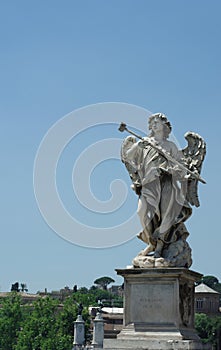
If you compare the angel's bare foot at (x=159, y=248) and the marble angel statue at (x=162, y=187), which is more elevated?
the marble angel statue at (x=162, y=187)

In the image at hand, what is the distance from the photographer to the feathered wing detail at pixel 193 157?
16.7 meters

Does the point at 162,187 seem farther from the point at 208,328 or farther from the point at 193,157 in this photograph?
the point at 208,328

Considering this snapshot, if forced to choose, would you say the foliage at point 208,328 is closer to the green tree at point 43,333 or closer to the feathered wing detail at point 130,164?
the green tree at point 43,333

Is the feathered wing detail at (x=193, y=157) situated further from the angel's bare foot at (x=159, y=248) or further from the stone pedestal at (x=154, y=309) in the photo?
the stone pedestal at (x=154, y=309)

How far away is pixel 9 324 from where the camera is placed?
7338cm

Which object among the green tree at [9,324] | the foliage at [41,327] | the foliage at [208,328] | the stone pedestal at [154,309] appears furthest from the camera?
the foliage at [208,328]

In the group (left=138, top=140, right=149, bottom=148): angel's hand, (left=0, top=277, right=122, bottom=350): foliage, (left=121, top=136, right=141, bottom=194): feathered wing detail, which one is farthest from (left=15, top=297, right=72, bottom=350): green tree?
(left=138, top=140, right=149, bottom=148): angel's hand

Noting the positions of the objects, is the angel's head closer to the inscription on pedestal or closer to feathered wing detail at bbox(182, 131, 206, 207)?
feathered wing detail at bbox(182, 131, 206, 207)

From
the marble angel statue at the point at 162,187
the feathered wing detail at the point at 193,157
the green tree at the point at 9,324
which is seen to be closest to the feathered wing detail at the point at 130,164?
the marble angel statue at the point at 162,187

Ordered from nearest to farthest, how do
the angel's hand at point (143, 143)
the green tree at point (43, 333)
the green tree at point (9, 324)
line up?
the angel's hand at point (143, 143)
the green tree at point (43, 333)
the green tree at point (9, 324)

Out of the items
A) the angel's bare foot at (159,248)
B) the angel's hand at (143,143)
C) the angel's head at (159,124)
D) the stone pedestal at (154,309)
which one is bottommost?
the stone pedestal at (154,309)

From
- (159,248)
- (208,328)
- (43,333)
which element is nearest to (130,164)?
(159,248)

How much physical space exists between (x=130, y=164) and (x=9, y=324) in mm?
59251

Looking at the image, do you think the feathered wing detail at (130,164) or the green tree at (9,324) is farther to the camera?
the green tree at (9,324)
